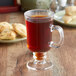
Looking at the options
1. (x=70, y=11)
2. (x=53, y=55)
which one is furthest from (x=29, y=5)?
(x=53, y=55)

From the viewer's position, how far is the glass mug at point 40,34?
1000 mm

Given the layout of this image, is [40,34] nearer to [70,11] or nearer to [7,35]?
[7,35]

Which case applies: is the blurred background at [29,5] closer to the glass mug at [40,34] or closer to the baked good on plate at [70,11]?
the baked good on plate at [70,11]

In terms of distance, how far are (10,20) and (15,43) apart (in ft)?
1.45

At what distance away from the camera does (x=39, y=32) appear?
3.31ft

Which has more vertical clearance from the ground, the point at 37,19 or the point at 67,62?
the point at 37,19


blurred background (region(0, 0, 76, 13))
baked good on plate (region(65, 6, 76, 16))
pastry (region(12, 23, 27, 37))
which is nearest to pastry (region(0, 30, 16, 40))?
pastry (region(12, 23, 27, 37))

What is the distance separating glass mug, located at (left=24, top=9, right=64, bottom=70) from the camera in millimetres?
1000

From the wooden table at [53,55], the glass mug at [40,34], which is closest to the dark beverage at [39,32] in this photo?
the glass mug at [40,34]

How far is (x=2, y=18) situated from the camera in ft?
5.82

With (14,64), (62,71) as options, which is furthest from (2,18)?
(62,71)

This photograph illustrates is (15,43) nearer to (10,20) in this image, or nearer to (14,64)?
(14,64)

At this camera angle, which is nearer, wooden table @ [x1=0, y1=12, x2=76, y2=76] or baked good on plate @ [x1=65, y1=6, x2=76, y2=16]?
wooden table @ [x1=0, y1=12, x2=76, y2=76]

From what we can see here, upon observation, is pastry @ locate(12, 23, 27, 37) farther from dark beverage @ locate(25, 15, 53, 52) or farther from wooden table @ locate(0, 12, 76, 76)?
dark beverage @ locate(25, 15, 53, 52)
